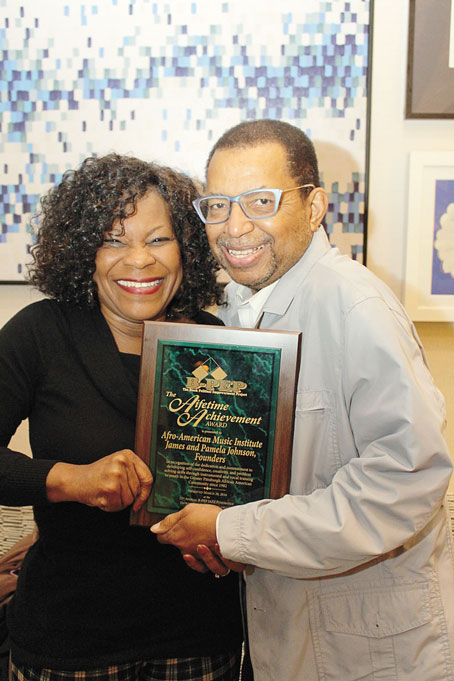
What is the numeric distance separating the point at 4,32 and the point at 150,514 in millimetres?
1715

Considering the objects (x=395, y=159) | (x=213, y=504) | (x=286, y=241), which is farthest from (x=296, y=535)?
(x=395, y=159)

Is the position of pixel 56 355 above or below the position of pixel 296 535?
above

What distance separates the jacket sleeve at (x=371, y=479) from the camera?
901mm

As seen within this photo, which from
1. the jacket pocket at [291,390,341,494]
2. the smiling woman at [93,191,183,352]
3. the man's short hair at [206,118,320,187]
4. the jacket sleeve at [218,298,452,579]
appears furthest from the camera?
the smiling woman at [93,191,183,352]

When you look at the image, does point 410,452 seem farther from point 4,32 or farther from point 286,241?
point 4,32

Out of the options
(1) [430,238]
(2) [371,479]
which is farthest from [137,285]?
(1) [430,238]

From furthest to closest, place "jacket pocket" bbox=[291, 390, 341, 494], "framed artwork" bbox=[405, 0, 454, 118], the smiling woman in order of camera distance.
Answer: "framed artwork" bbox=[405, 0, 454, 118] → the smiling woman → "jacket pocket" bbox=[291, 390, 341, 494]

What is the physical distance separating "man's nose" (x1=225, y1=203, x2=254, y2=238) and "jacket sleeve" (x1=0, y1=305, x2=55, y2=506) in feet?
1.55

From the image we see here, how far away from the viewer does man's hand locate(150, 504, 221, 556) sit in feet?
3.34

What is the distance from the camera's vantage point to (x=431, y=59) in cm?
182

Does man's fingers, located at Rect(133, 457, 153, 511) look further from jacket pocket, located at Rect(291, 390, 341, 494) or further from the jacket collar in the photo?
the jacket collar

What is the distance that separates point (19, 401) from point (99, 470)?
248 mm

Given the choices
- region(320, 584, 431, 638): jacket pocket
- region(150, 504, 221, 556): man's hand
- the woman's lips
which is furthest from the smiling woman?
region(320, 584, 431, 638): jacket pocket

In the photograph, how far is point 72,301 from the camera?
133cm
